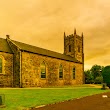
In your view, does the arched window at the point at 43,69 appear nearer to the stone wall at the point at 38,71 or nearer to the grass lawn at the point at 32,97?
the stone wall at the point at 38,71

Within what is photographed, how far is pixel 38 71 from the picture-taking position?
39250 mm

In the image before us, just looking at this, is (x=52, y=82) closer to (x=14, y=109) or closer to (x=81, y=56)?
(x=81, y=56)

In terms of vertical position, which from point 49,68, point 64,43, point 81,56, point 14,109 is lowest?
point 14,109

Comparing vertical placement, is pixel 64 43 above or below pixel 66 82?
above

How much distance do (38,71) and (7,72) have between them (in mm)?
6372

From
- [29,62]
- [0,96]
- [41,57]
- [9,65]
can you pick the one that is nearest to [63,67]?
[41,57]

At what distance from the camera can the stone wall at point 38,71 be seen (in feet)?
118

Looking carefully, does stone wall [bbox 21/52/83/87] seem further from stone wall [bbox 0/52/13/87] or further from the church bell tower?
the church bell tower

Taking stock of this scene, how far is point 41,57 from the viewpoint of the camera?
4047 cm

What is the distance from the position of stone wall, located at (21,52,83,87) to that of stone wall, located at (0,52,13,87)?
210cm

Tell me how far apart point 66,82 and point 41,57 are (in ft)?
37.2

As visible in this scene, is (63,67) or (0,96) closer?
(0,96)

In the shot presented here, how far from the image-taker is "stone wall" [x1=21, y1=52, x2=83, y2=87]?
36.1 metres

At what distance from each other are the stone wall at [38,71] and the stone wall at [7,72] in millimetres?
2097
